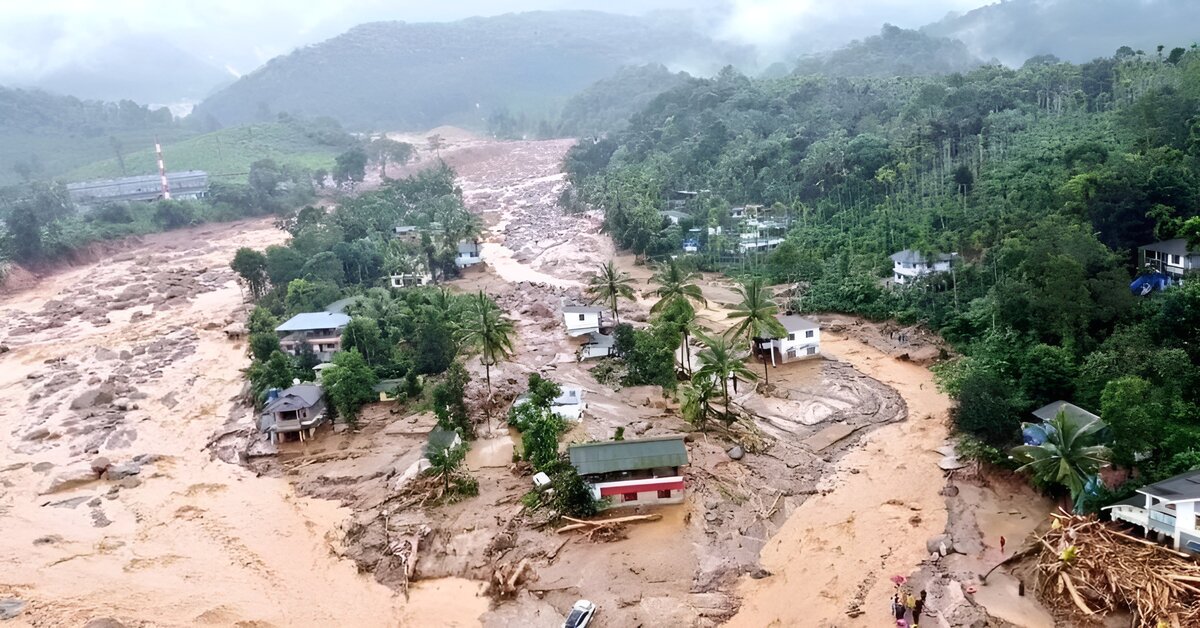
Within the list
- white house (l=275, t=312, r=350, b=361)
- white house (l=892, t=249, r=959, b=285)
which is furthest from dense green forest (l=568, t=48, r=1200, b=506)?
white house (l=275, t=312, r=350, b=361)

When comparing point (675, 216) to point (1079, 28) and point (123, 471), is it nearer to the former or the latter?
point (123, 471)

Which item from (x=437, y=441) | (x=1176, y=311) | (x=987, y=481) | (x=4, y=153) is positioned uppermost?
(x=4, y=153)

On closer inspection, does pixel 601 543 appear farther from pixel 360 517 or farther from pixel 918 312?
pixel 918 312

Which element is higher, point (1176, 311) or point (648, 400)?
point (1176, 311)

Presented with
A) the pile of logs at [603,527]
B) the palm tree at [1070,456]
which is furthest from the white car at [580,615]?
the palm tree at [1070,456]

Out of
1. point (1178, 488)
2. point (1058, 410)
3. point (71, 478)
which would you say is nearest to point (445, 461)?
point (71, 478)

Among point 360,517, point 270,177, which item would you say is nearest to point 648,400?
point 360,517
